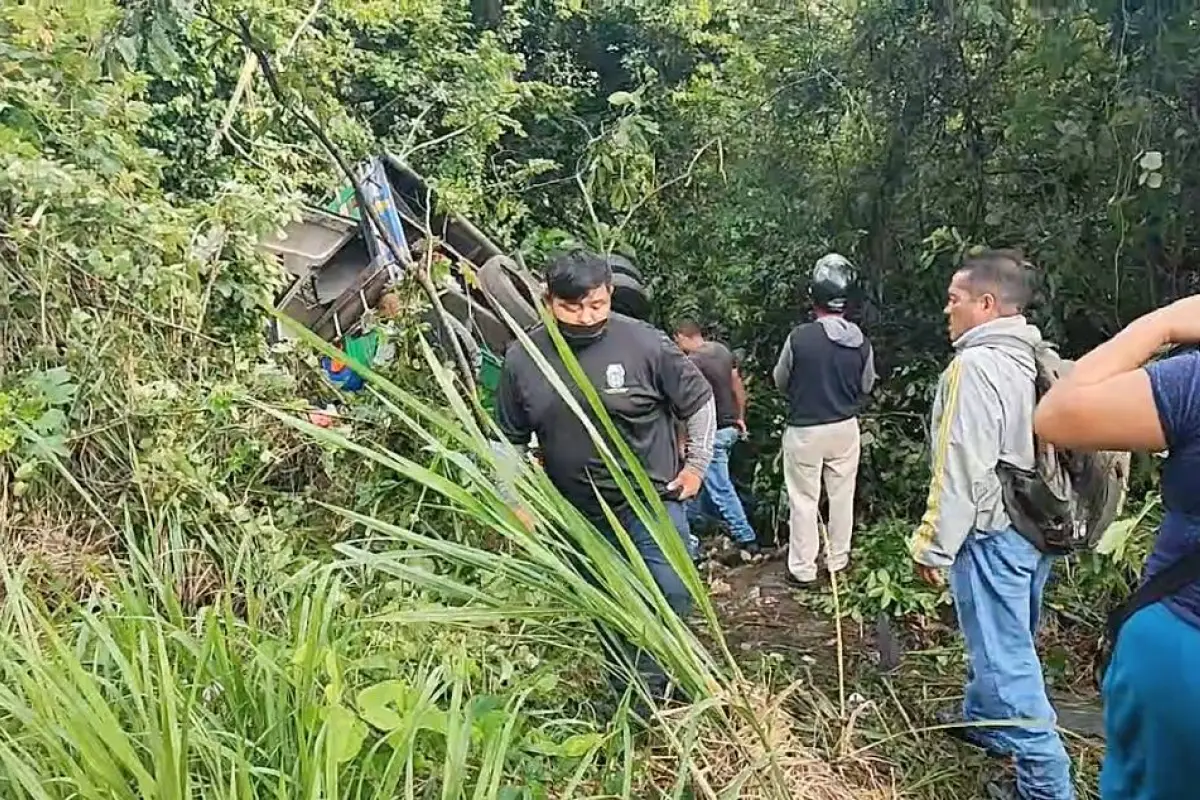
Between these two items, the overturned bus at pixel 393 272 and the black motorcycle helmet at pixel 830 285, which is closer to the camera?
the overturned bus at pixel 393 272

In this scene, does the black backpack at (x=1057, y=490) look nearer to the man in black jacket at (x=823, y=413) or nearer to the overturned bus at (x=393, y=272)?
the overturned bus at (x=393, y=272)

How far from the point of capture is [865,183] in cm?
680

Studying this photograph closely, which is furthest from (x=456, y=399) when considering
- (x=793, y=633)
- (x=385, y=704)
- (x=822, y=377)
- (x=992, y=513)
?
(x=822, y=377)

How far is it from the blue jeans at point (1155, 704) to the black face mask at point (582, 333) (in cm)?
176

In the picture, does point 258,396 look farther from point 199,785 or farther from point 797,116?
point 797,116

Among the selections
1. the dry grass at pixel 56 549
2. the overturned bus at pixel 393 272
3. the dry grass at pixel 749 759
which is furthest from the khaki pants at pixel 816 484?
the dry grass at pixel 56 549

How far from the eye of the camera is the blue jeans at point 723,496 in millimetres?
6074

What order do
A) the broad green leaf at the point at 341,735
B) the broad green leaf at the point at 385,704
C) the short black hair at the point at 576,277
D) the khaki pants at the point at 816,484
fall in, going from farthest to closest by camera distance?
1. the khaki pants at the point at 816,484
2. the short black hair at the point at 576,277
3. the broad green leaf at the point at 385,704
4. the broad green leaf at the point at 341,735

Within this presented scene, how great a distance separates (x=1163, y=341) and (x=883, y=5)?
5005mm

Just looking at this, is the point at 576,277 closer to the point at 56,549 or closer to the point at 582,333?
the point at 582,333

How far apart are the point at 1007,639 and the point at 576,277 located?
1540mm

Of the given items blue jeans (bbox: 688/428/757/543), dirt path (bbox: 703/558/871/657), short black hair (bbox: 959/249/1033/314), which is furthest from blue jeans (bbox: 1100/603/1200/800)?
blue jeans (bbox: 688/428/757/543)

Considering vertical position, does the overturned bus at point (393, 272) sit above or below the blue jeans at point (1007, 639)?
Result: above

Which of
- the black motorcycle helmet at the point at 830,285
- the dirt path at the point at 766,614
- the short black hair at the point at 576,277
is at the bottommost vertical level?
the dirt path at the point at 766,614
